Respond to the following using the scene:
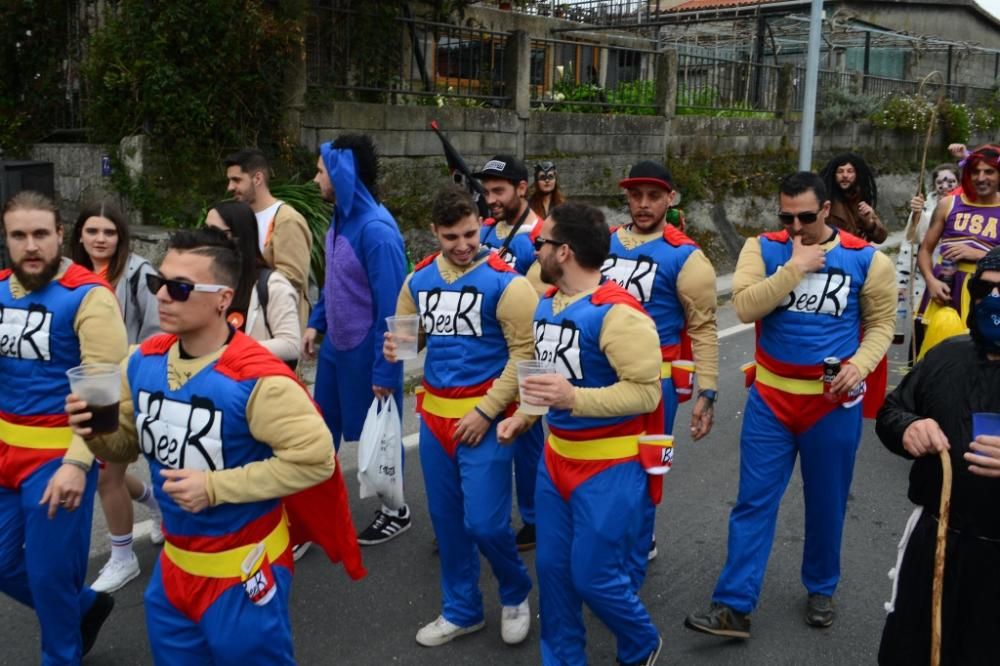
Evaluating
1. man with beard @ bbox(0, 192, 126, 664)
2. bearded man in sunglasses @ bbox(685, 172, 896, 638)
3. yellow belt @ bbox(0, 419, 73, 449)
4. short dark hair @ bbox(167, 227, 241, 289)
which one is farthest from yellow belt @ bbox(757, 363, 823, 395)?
yellow belt @ bbox(0, 419, 73, 449)

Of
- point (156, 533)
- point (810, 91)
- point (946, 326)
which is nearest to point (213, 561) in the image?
point (156, 533)

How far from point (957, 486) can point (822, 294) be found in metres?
1.49

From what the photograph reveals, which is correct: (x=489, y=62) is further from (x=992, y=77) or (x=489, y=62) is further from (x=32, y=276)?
(x=992, y=77)

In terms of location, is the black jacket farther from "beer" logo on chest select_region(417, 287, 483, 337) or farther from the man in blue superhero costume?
the man in blue superhero costume

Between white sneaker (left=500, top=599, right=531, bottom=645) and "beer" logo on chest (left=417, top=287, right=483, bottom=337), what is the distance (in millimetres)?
1231

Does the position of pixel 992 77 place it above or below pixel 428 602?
above

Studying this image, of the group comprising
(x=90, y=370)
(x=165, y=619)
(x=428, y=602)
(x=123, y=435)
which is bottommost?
(x=428, y=602)

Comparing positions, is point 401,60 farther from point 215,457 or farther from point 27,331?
point 215,457

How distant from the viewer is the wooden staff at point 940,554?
289cm

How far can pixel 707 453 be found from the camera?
6840 millimetres

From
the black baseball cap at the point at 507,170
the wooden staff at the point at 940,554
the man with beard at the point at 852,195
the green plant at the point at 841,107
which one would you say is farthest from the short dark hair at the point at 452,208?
the green plant at the point at 841,107

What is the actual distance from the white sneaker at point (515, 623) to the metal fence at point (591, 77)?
10395 millimetres

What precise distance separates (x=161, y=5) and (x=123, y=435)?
743 cm

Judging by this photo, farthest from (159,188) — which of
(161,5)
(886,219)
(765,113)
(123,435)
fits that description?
(886,219)
